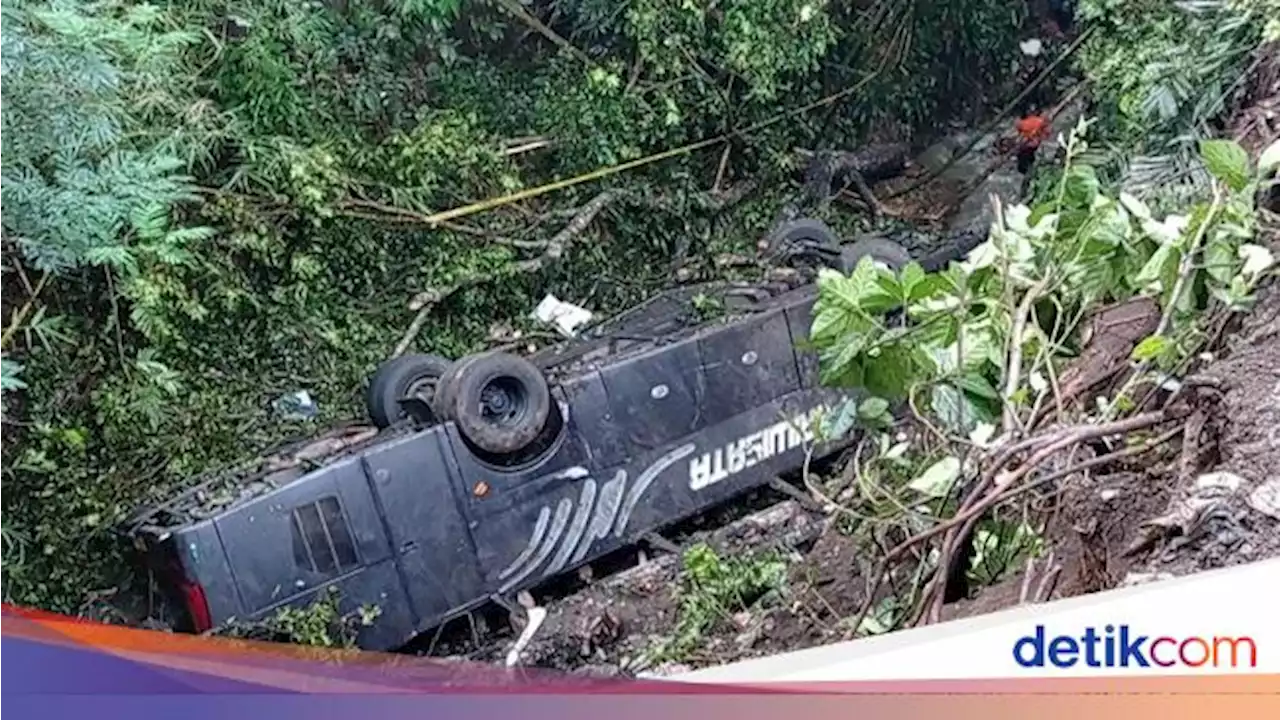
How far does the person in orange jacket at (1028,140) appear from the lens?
1428mm

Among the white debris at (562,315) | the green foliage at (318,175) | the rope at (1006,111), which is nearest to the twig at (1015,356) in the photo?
the green foliage at (318,175)

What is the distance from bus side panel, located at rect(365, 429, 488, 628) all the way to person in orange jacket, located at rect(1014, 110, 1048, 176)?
724 mm

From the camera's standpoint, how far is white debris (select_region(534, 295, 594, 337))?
56.9 inches

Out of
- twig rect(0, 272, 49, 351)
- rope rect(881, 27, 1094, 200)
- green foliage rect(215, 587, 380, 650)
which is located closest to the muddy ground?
green foliage rect(215, 587, 380, 650)

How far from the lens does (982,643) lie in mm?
906

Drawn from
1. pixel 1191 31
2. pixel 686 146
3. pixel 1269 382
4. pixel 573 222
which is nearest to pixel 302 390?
pixel 573 222

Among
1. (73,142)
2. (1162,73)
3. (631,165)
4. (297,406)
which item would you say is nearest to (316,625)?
(297,406)

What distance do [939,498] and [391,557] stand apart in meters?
0.62

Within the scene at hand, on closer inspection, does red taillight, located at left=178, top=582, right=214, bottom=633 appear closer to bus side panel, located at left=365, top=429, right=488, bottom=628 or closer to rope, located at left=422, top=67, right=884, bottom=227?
bus side panel, located at left=365, top=429, right=488, bottom=628

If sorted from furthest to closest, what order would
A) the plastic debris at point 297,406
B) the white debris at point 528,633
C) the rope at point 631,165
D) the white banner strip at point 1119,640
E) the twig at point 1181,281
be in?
the rope at point 631,165, the plastic debris at point 297,406, the white debris at point 528,633, the twig at point 1181,281, the white banner strip at point 1119,640

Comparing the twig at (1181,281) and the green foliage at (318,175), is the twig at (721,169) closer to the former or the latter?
the green foliage at (318,175)

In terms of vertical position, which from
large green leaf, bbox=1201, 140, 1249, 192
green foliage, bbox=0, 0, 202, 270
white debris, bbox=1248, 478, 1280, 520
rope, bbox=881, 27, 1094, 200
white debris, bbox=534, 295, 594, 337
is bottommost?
white debris, bbox=1248, 478, 1280, 520

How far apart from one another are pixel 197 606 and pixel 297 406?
0.73 ft

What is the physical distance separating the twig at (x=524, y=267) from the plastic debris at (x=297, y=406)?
10cm
